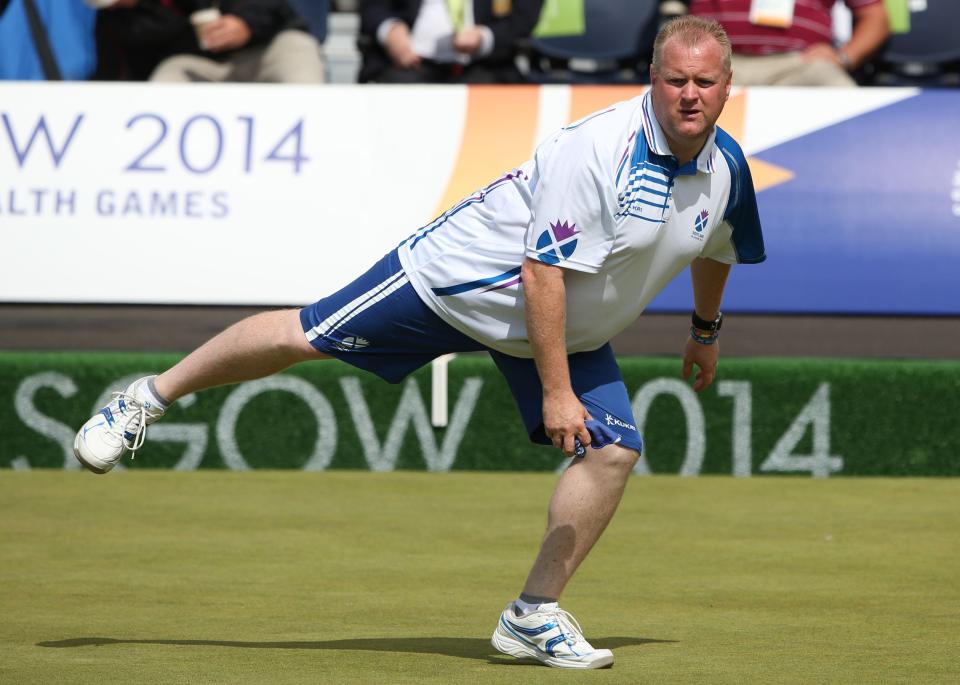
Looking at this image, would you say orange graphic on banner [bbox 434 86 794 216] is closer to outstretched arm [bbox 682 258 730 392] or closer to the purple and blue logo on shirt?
outstretched arm [bbox 682 258 730 392]

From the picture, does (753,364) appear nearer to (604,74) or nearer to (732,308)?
(732,308)

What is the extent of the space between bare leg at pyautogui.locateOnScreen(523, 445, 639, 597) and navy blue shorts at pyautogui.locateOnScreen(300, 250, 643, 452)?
8 centimetres

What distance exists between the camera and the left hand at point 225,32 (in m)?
8.20

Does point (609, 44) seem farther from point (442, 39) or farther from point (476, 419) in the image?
point (476, 419)

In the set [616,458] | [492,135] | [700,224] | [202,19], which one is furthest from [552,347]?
[202,19]

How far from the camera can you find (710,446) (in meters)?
7.22

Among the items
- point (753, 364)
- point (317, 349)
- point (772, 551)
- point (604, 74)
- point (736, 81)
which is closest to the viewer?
point (317, 349)

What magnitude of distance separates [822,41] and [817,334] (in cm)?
165

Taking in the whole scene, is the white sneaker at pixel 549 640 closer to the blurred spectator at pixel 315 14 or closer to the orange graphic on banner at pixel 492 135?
the orange graphic on banner at pixel 492 135

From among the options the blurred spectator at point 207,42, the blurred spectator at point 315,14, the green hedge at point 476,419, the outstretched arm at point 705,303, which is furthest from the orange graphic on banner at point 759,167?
the outstretched arm at point 705,303

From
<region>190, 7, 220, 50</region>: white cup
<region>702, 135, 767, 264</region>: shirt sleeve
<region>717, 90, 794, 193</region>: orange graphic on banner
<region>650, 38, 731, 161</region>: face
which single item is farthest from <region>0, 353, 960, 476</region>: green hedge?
<region>650, 38, 731, 161</region>: face

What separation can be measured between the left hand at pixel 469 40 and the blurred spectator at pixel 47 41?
1867 mm

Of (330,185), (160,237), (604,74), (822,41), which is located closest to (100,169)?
(160,237)

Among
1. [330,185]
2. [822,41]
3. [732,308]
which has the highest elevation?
[822,41]
